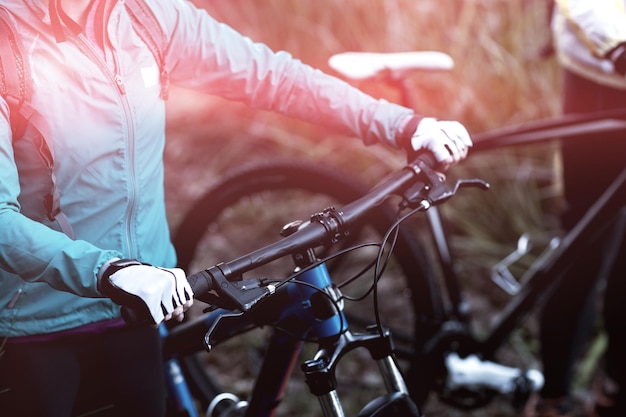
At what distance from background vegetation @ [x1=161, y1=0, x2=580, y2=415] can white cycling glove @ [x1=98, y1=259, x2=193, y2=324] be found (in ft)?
7.58

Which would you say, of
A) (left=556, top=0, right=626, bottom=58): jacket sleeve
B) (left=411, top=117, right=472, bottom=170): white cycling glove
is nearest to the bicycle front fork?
(left=411, top=117, right=472, bottom=170): white cycling glove

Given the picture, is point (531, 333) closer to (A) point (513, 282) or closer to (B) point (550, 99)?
(A) point (513, 282)

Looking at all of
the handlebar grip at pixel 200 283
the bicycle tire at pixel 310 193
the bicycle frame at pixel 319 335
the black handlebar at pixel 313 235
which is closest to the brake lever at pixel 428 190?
the black handlebar at pixel 313 235

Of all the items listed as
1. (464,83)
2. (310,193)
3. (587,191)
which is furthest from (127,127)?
(464,83)

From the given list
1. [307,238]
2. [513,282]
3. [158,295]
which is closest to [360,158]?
[513,282]

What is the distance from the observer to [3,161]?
→ 115 centimetres

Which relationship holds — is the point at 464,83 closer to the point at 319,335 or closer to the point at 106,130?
the point at 319,335

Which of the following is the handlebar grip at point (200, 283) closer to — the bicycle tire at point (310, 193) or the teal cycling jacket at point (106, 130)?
the teal cycling jacket at point (106, 130)

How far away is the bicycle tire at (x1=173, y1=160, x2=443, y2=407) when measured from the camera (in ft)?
7.11

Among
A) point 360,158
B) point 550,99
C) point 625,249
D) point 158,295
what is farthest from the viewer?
point 360,158

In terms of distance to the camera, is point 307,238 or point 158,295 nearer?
point 158,295

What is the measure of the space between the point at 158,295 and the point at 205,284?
3.3 inches

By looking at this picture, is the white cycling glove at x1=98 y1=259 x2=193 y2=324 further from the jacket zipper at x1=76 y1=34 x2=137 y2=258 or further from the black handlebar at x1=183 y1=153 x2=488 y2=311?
the jacket zipper at x1=76 y1=34 x2=137 y2=258

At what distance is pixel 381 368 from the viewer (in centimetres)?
151
